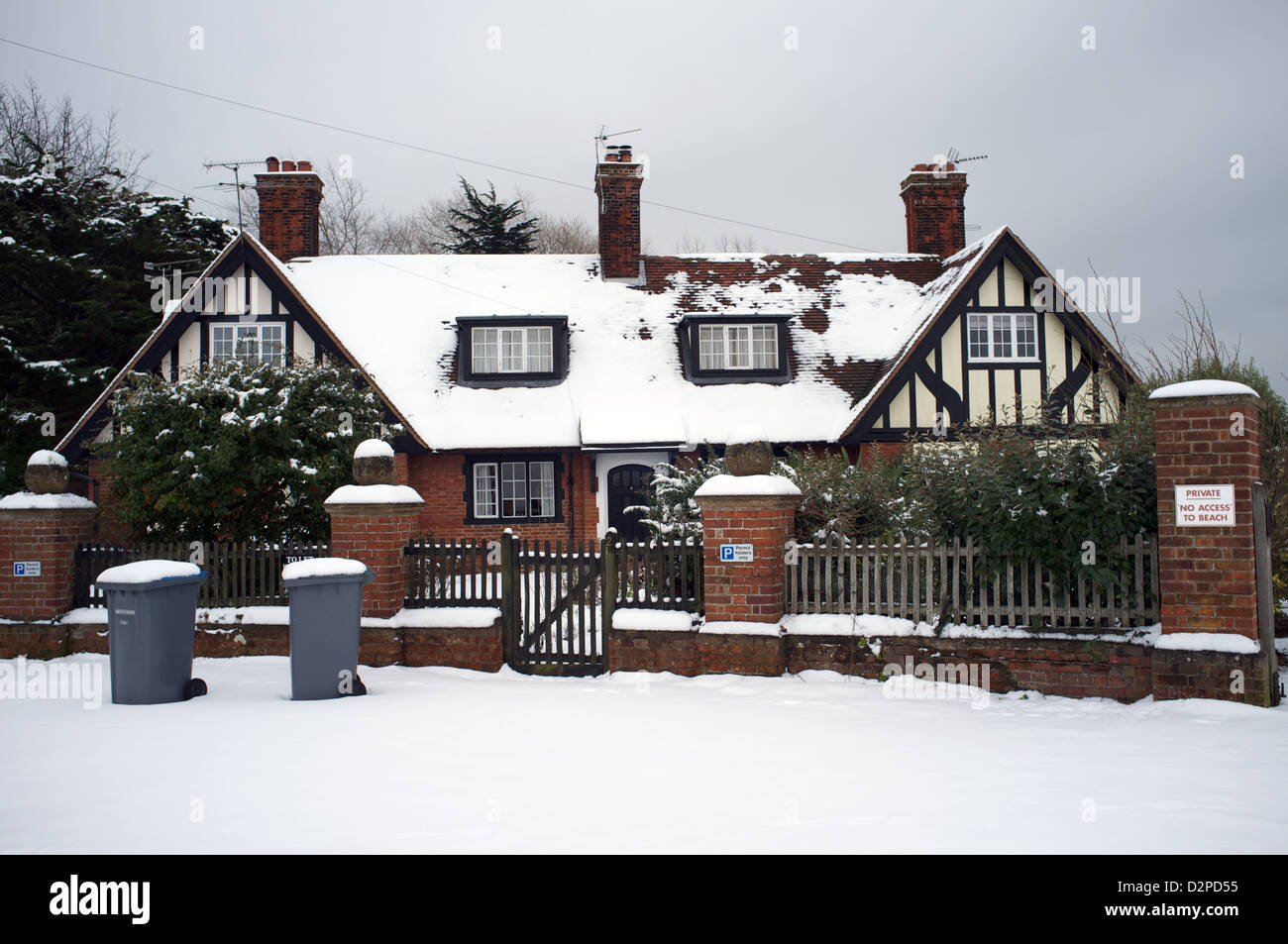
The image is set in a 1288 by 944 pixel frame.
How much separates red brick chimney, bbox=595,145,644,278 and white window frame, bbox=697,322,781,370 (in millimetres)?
3116

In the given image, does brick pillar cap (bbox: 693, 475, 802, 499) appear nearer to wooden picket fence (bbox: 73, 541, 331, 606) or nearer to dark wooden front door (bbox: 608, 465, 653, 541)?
wooden picket fence (bbox: 73, 541, 331, 606)

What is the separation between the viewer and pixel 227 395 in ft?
37.7

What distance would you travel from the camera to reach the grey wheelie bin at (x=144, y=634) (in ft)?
24.1

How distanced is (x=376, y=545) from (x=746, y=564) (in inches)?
145

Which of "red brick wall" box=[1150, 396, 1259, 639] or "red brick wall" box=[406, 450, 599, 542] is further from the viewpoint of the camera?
"red brick wall" box=[406, 450, 599, 542]

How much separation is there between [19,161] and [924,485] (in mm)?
28643

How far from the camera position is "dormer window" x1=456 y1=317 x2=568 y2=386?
1844 centimetres

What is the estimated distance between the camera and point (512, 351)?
1869cm

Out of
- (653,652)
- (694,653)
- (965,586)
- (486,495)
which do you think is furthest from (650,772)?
(486,495)

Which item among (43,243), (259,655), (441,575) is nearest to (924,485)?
(441,575)

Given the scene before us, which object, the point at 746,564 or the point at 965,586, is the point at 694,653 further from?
the point at 965,586

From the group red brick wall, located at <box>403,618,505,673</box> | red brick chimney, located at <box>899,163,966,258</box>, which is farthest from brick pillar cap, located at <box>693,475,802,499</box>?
red brick chimney, located at <box>899,163,966,258</box>

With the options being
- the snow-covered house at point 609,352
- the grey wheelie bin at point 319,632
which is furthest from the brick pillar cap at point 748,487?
the snow-covered house at point 609,352

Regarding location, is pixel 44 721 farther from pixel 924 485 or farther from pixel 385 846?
pixel 924 485
